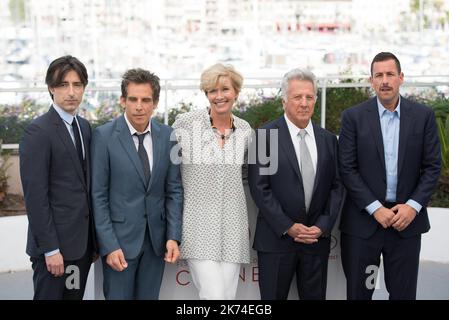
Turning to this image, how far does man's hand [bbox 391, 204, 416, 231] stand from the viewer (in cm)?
337

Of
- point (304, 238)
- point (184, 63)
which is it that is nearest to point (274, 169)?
point (304, 238)

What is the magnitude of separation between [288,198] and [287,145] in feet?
Result: 0.91

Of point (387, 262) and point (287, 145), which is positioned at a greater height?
point (287, 145)

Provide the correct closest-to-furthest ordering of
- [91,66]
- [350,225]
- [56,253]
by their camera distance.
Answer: [56,253]
[350,225]
[91,66]

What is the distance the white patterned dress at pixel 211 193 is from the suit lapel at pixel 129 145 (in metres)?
0.28

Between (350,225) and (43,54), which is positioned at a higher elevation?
(43,54)

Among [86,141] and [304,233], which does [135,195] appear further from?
[304,233]

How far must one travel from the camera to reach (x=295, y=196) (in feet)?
10.9

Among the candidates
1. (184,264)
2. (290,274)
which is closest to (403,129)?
(290,274)

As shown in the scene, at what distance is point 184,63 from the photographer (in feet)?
70.9

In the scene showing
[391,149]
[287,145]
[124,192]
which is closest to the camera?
[124,192]
